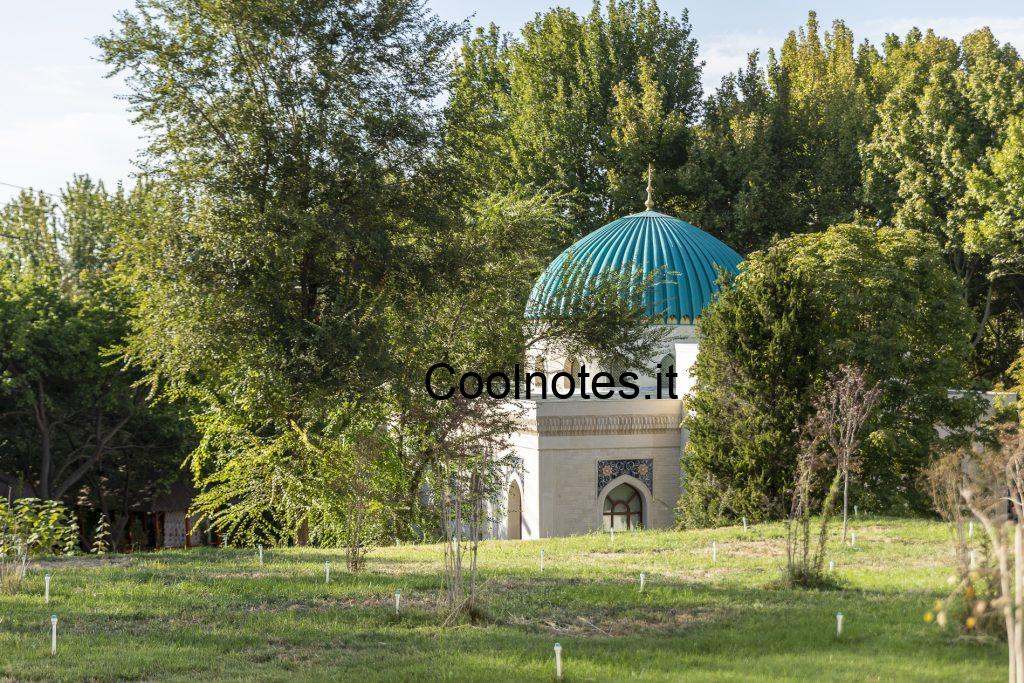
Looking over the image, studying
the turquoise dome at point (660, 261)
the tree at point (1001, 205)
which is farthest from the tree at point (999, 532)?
the tree at point (1001, 205)

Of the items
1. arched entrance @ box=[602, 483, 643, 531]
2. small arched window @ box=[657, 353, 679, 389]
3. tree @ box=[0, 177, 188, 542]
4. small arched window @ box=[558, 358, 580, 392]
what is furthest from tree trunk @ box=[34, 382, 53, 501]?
small arched window @ box=[657, 353, 679, 389]

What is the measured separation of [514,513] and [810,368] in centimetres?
787

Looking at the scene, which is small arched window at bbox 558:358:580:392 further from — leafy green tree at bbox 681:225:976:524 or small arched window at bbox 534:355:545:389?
leafy green tree at bbox 681:225:976:524

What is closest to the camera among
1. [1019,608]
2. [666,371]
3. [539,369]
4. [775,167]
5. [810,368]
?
[1019,608]

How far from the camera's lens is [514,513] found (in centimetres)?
2558

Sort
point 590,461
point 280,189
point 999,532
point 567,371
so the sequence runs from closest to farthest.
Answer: point 999,532 < point 280,189 < point 590,461 < point 567,371

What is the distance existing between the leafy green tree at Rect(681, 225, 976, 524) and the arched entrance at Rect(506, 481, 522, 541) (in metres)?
4.66

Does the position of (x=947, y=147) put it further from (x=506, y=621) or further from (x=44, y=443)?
(x=506, y=621)

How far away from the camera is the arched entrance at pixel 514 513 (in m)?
25.4

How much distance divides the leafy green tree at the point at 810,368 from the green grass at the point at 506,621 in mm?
4514

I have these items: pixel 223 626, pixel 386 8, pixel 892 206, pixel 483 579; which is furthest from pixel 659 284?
pixel 223 626

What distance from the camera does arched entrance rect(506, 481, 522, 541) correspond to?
1001 inches

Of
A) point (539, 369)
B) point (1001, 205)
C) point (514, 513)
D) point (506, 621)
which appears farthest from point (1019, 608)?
point (1001, 205)

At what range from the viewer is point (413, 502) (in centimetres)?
2044
